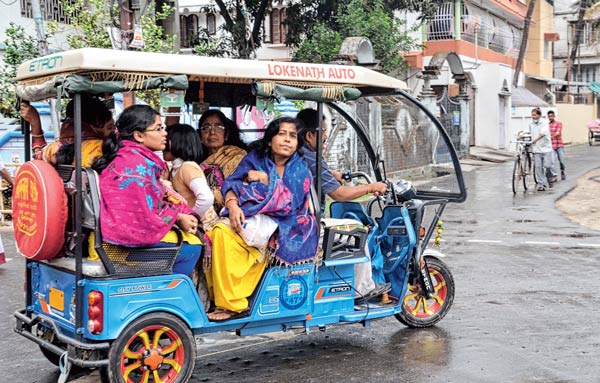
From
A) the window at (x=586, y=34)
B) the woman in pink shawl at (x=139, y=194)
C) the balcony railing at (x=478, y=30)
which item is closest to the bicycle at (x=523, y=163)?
the balcony railing at (x=478, y=30)

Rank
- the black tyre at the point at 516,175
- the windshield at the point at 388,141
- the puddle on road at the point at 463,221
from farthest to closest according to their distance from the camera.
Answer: the black tyre at the point at 516,175
the windshield at the point at 388,141
the puddle on road at the point at 463,221

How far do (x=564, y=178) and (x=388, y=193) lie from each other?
645 inches

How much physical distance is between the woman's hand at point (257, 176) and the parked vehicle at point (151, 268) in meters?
0.42

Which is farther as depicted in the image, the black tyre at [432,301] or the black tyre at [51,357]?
the black tyre at [432,301]

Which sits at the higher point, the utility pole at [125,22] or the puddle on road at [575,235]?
the utility pole at [125,22]

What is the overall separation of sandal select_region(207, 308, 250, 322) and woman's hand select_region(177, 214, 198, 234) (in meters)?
0.59

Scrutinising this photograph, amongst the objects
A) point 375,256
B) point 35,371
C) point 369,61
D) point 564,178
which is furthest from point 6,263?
point 564,178

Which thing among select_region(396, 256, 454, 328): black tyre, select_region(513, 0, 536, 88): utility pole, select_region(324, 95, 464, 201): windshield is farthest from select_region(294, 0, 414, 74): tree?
select_region(396, 256, 454, 328): black tyre

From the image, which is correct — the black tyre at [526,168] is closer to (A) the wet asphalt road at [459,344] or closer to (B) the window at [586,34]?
(A) the wet asphalt road at [459,344]

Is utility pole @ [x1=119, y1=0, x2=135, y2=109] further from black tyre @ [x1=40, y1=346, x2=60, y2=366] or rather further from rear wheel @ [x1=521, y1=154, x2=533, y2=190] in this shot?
rear wheel @ [x1=521, y1=154, x2=533, y2=190]

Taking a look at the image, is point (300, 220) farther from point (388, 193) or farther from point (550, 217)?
point (550, 217)

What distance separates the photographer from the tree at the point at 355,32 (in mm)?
22109

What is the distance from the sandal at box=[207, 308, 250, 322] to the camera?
5.27 meters

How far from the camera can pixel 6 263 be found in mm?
10062
